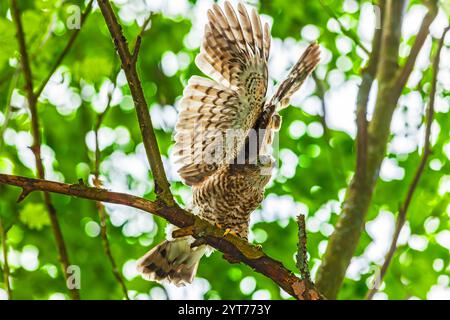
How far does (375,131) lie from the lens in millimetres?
5672

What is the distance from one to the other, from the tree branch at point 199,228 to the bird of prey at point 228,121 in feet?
4.26

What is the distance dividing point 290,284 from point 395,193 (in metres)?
3.64

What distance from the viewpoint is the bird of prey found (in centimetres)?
482

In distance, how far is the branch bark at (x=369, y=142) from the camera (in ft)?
16.6

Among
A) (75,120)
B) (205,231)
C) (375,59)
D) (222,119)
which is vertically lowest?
(205,231)

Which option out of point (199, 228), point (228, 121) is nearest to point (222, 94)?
point (228, 121)

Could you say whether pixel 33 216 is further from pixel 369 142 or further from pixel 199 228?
pixel 369 142

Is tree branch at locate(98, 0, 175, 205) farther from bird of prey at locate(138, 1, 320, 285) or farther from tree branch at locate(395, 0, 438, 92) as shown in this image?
tree branch at locate(395, 0, 438, 92)

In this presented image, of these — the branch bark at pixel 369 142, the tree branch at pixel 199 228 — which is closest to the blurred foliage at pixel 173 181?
the branch bark at pixel 369 142

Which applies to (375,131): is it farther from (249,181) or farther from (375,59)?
(249,181)

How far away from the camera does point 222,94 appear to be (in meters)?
5.11

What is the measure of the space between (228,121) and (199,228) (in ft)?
5.31

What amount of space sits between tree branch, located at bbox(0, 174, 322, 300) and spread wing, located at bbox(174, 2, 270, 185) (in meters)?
1.34
